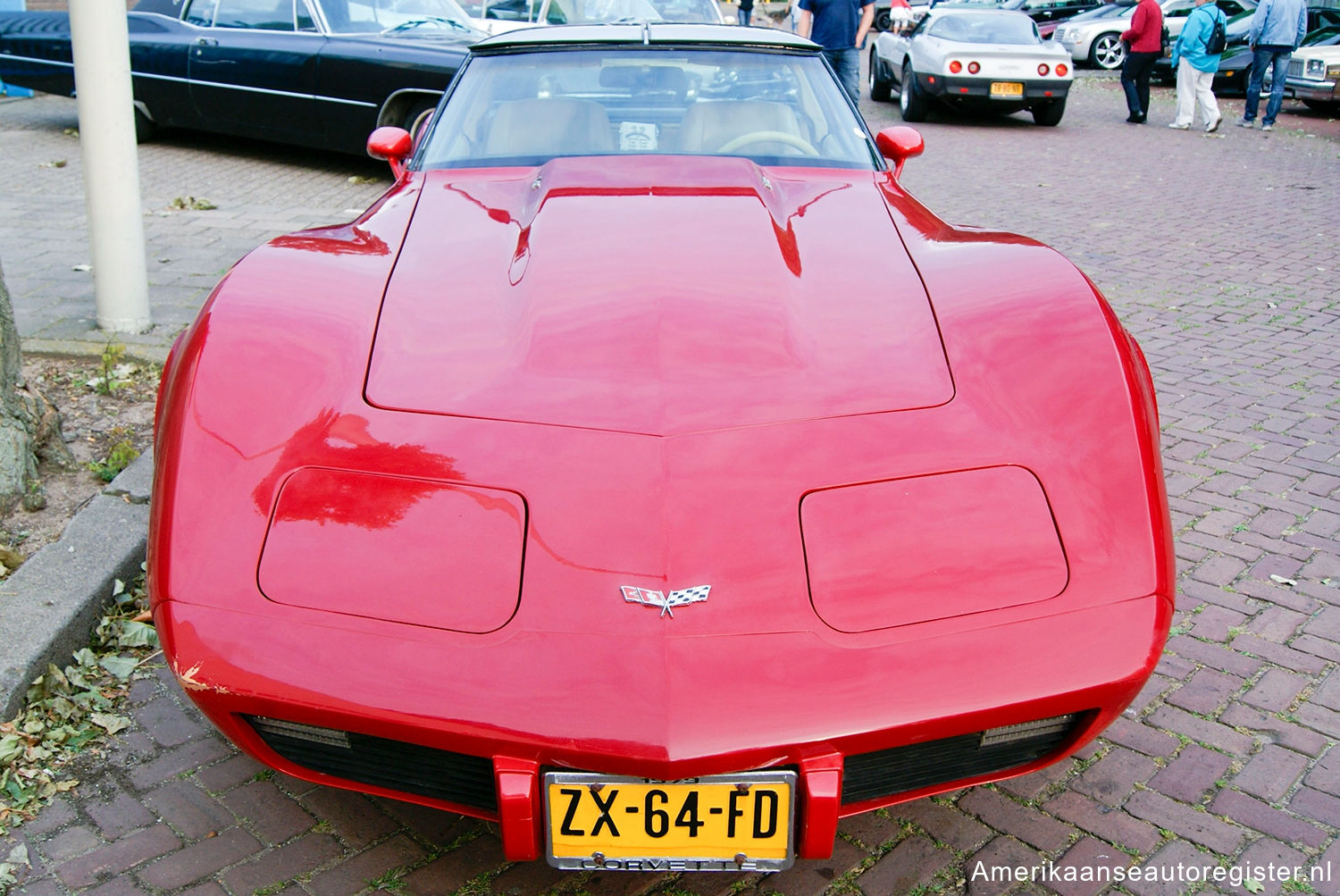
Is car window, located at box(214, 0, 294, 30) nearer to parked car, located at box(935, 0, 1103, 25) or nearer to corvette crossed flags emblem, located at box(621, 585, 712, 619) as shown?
corvette crossed flags emblem, located at box(621, 585, 712, 619)

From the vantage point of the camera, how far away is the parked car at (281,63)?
7.29 metres

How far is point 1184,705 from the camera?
2537mm

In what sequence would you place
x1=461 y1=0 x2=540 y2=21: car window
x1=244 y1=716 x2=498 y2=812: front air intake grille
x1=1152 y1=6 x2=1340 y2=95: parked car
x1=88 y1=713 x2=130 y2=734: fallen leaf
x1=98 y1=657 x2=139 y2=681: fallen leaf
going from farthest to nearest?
x1=1152 y1=6 x2=1340 y2=95: parked car → x1=461 y1=0 x2=540 y2=21: car window → x1=98 y1=657 x2=139 y2=681: fallen leaf → x1=88 y1=713 x2=130 y2=734: fallen leaf → x1=244 y1=716 x2=498 y2=812: front air intake grille

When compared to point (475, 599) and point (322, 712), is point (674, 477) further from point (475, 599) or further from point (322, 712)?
point (322, 712)

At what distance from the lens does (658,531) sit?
1.80 m

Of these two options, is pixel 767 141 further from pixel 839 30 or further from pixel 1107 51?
pixel 1107 51

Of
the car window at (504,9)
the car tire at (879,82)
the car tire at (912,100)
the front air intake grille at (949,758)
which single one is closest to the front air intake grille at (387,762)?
the front air intake grille at (949,758)

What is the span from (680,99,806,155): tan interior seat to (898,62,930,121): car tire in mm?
9412

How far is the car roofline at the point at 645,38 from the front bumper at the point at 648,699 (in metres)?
2.44

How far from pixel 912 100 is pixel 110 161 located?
9.76 m

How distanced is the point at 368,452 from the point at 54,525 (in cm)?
161

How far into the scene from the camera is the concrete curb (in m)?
2.46

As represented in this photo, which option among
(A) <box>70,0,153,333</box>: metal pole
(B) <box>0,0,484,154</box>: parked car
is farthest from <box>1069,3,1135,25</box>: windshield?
(A) <box>70,0,153,333</box>: metal pole

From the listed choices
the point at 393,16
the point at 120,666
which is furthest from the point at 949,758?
the point at 393,16
